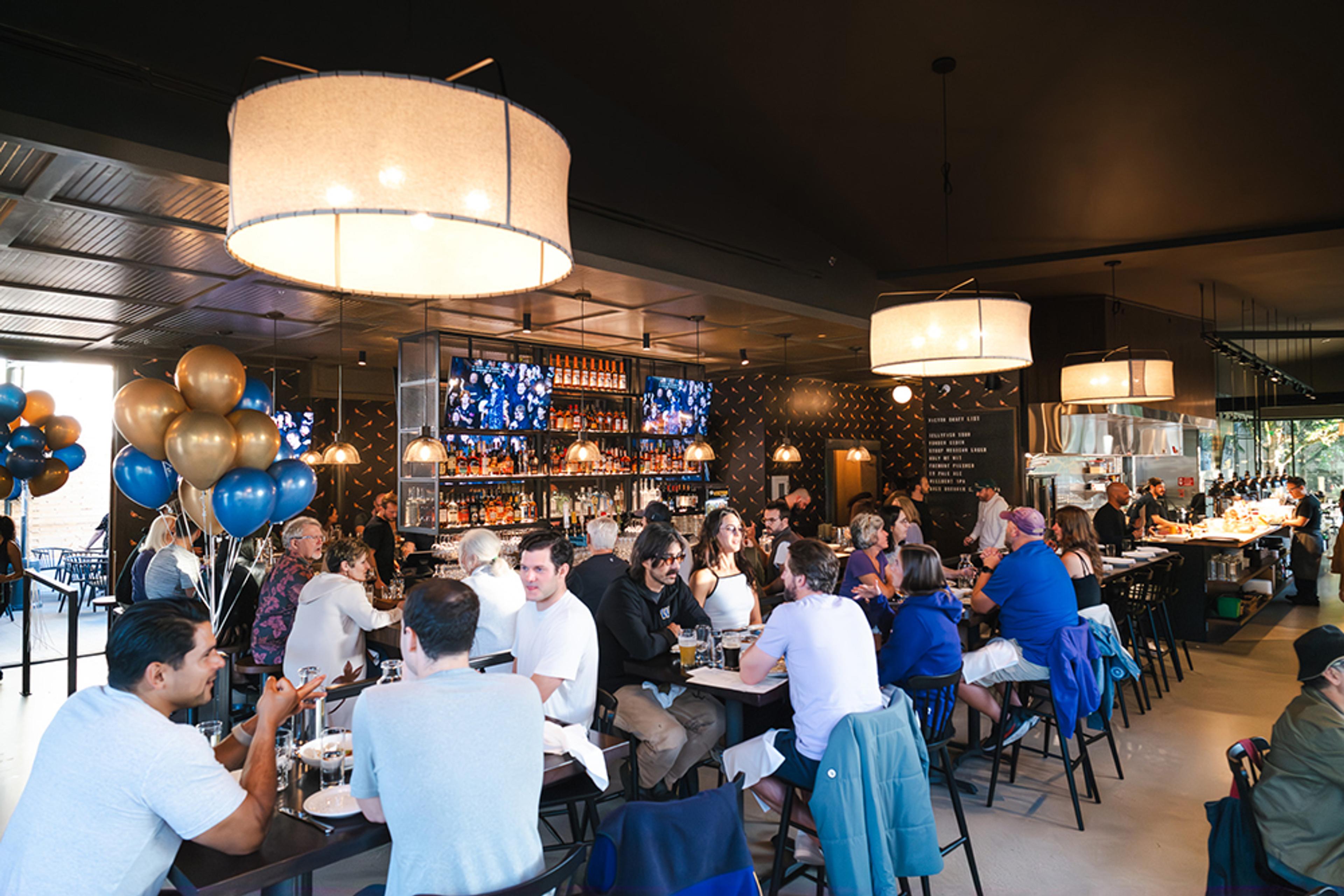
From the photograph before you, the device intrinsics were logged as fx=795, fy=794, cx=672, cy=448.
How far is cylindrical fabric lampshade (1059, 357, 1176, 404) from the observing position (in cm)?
710

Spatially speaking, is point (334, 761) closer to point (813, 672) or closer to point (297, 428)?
point (813, 672)

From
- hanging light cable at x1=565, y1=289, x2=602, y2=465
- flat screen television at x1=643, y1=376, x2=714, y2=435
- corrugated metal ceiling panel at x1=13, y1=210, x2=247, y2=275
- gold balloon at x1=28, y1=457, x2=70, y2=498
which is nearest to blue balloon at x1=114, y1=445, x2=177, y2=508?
corrugated metal ceiling panel at x1=13, y1=210, x2=247, y2=275

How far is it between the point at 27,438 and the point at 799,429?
10196 mm

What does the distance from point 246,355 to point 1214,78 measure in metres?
10.3

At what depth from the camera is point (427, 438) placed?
24.5 ft

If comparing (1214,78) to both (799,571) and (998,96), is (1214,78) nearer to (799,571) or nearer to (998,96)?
(998,96)

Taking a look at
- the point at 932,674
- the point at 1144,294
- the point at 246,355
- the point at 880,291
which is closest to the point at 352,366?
the point at 246,355

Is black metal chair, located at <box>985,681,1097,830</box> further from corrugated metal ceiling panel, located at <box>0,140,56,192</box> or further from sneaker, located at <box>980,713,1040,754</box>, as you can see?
corrugated metal ceiling panel, located at <box>0,140,56,192</box>

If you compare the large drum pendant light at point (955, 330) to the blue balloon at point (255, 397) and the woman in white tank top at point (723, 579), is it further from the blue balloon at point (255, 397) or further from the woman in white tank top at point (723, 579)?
the blue balloon at point (255, 397)

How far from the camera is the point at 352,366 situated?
37.7ft

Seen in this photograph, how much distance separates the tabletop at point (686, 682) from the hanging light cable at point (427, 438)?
3986mm

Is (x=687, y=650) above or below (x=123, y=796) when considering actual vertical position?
below

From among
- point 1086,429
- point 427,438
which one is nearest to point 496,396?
point 427,438

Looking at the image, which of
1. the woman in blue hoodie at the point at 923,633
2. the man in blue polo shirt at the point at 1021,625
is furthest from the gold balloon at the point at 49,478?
the man in blue polo shirt at the point at 1021,625
